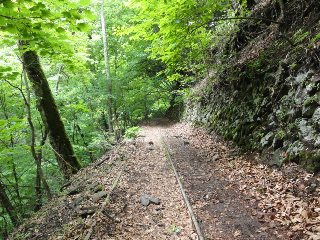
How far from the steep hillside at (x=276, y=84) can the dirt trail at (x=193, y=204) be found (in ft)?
1.93

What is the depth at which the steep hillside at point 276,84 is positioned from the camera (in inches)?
241

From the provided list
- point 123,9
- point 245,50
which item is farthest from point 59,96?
point 123,9

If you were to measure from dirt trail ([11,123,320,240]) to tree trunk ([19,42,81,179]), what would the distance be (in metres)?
1.57

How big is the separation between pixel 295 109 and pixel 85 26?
5.35 metres

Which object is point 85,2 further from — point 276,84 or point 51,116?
point 51,116

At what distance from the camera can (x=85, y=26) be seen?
3230mm

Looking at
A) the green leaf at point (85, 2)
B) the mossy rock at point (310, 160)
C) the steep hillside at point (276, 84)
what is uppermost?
the green leaf at point (85, 2)

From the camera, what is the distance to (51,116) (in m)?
9.94

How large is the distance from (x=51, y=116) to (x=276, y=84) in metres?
7.59

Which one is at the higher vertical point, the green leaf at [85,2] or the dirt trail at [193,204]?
the green leaf at [85,2]

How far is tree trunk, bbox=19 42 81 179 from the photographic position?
961 cm

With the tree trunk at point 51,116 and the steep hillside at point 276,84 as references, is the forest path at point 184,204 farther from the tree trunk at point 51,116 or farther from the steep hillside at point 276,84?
the tree trunk at point 51,116

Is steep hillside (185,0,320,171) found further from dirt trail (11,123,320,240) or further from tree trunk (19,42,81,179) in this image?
tree trunk (19,42,81,179)

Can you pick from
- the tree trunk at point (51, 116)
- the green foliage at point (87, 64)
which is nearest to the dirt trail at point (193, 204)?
Answer: the tree trunk at point (51, 116)
